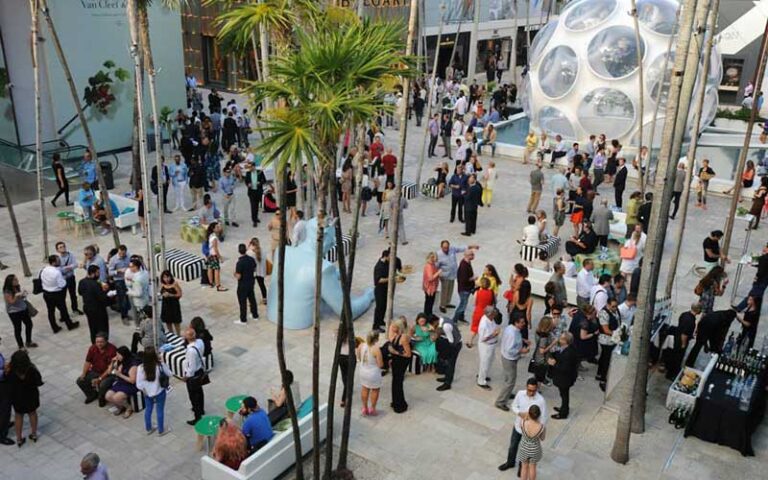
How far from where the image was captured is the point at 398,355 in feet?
33.1

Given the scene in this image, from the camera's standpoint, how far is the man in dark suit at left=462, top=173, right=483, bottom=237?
56.4ft

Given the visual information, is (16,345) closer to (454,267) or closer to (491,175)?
(454,267)

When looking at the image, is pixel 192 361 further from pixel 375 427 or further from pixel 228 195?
pixel 228 195

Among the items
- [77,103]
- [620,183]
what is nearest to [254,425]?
[77,103]

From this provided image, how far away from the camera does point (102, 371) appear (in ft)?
34.0

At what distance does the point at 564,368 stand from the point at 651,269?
1.95 meters

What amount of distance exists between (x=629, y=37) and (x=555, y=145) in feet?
13.8

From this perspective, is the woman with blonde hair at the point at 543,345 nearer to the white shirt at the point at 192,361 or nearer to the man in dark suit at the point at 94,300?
the white shirt at the point at 192,361

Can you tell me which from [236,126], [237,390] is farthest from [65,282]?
[236,126]

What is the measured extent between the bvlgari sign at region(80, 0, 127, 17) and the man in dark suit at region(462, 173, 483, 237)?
13.6m

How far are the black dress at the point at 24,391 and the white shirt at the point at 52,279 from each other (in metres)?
3.00

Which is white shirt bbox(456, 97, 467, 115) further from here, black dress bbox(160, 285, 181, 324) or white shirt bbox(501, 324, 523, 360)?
white shirt bbox(501, 324, 523, 360)

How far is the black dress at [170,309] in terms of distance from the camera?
38.9ft

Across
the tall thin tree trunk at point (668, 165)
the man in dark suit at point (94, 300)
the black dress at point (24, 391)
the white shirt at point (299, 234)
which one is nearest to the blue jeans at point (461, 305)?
the white shirt at point (299, 234)
